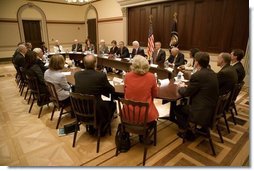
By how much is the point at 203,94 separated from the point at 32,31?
10316 millimetres

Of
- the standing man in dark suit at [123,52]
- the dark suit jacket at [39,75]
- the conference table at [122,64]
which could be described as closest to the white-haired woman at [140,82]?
the conference table at [122,64]

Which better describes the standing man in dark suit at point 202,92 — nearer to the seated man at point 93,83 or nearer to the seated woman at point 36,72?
the seated man at point 93,83

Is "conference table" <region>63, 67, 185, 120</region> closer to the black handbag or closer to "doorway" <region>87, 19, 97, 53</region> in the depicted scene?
the black handbag

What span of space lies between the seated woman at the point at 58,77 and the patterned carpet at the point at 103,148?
593 millimetres

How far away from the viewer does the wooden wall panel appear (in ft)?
15.0

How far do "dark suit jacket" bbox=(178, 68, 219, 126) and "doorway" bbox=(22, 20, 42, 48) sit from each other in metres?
10.0

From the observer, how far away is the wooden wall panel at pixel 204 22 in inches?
180

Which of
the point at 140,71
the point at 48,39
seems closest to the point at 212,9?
the point at 140,71

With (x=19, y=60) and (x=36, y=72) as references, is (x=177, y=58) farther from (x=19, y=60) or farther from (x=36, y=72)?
(x=19, y=60)

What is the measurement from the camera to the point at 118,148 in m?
2.15

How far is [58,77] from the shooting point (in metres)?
2.62

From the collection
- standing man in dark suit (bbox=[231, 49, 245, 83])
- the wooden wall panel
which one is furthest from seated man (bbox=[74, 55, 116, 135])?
the wooden wall panel

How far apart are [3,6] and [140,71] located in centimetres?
993

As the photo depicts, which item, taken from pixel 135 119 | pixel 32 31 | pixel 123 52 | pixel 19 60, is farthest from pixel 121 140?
pixel 32 31
